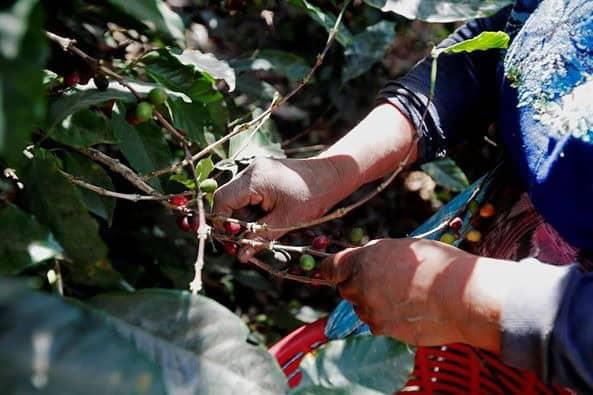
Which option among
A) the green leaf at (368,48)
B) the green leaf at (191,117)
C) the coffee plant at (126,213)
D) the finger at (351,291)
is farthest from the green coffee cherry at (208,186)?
the green leaf at (368,48)

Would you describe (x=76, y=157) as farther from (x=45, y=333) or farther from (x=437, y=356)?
(x=437, y=356)

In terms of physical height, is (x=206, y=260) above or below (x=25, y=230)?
below

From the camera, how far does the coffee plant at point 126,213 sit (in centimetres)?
49

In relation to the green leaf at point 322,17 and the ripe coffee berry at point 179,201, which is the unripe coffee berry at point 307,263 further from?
the green leaf at point 322,17

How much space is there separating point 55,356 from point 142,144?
64 cm

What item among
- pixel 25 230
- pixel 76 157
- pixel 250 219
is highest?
pixel 25 230

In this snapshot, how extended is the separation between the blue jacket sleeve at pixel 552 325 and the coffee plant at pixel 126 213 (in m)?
0.16

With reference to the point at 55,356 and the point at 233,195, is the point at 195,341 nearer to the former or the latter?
the point at 55,356

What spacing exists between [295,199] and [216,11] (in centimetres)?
63

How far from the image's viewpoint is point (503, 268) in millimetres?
919

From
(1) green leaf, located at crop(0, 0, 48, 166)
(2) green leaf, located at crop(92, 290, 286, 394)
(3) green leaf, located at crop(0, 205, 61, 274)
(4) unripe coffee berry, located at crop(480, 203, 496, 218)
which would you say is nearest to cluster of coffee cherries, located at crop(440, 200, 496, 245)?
(4) unripe coffee berry, located at crop(480, 203, 496, 218)

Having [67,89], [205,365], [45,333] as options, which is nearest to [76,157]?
[67,89]

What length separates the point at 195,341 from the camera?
0.69 metres

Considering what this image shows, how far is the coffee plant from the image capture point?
0.49m
